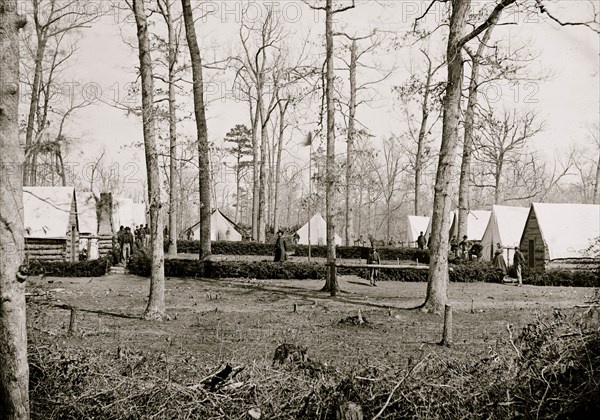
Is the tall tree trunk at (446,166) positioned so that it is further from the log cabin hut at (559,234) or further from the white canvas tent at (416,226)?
the white canvas tent at (416,226)

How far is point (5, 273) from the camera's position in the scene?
5426 millimetres

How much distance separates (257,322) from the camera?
42.2ft

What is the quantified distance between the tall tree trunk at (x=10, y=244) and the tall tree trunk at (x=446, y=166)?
1049 cm

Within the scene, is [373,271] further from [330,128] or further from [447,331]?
[447,331]

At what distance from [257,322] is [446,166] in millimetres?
5933

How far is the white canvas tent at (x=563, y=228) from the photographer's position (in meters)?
27.8

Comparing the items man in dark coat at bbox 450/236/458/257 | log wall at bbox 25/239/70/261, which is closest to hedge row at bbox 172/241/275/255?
man in dark coat at bbox 450/236/458/257

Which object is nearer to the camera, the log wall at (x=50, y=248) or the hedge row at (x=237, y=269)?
the hedge row at (x=237, y=269)

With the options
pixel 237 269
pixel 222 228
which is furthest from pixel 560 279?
pixel 222 228

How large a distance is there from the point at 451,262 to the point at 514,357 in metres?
20.8

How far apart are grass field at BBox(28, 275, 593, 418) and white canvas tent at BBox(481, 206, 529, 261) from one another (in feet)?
34.7

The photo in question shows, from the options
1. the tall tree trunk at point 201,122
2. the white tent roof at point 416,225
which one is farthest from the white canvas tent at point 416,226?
the tall tree trunk at point 201,122

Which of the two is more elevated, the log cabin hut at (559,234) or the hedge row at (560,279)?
the log cabin hut at (559,234)

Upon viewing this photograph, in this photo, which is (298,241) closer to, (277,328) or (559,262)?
(559,262)
